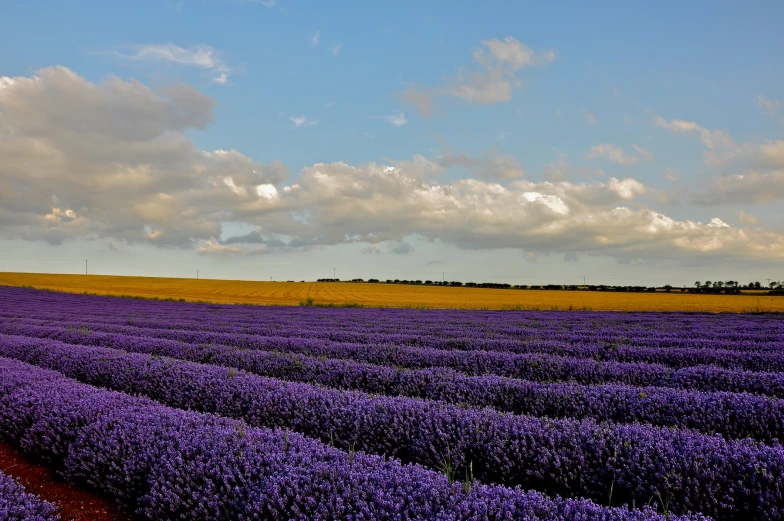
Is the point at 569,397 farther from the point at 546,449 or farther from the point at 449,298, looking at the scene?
the point at 449,298

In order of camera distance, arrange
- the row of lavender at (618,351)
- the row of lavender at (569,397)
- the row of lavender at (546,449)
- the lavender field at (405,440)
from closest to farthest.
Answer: the lavender field at (405,440) → the row of lavender at (546,449) → the row of lavender at (569,397) → the row of lavender at (618,351)

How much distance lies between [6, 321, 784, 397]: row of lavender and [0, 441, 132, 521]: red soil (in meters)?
3.83

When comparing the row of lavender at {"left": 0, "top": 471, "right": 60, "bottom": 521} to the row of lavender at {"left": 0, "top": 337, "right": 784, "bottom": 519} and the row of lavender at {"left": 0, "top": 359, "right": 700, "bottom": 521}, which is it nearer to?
the row of lavender at {"left": 0, "top": 359, "right": 700, "bottom": 521}

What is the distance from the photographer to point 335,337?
13.2 meters

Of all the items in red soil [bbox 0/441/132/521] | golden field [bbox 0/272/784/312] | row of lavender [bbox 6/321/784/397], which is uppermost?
row of lavender [bbox 6/321/784/397]

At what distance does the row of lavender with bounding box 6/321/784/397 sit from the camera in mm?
7064

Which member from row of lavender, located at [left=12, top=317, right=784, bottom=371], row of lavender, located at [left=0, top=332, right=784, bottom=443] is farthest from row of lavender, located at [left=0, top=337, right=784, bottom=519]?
row of lavender, located at [left=12, top=317, right=784, bottom=371]

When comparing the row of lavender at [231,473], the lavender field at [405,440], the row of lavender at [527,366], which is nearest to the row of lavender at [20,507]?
the lavender field at [405,440]

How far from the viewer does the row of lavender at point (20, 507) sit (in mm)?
3477

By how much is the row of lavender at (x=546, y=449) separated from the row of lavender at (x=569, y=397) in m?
1.02

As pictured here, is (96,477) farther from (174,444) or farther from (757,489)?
(757,489)

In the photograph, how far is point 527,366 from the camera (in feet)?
27.4

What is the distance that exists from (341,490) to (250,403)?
9.98 ft

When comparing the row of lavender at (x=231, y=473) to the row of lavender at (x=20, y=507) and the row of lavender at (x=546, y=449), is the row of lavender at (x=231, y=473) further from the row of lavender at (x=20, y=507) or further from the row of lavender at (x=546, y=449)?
the row of lavender at (x=20, y=507)
